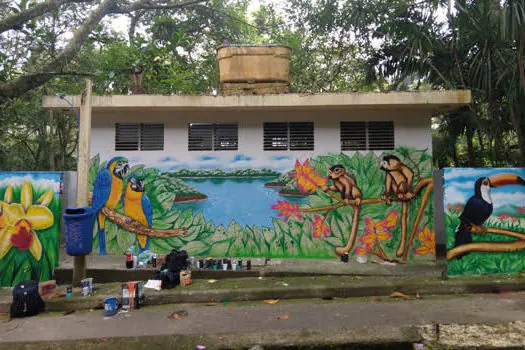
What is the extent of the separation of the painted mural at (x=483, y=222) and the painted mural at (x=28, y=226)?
253 inches

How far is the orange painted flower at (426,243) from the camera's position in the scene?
24.7 ft

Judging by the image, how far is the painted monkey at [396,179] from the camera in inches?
300

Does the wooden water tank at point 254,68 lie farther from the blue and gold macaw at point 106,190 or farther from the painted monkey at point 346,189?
the blue and gold macaw at point 106,190

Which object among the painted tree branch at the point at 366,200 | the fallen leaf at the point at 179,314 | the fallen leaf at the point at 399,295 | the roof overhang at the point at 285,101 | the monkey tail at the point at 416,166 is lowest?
the fallen leaf at the point at 179,314

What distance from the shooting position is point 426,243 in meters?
7.52

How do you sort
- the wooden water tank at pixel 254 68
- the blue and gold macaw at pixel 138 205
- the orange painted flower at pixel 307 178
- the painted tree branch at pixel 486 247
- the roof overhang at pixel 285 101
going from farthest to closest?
the blue and gold macaw at pixel 138 205
the orange painted flower at pixel 307 178
the wooden water tank at pixel 254 68
the roof overhang at pixel 285 101
the painted tree branch at pixel 486 247

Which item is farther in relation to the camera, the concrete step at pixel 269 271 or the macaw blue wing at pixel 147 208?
the macaw blue wing at pixel 147 208

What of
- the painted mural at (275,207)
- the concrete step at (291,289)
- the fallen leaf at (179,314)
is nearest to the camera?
the fallen leaf at (179,314)

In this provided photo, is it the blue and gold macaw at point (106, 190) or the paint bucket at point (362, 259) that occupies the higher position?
the blue and gold macaw at point (106, 190)

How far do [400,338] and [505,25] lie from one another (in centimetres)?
501

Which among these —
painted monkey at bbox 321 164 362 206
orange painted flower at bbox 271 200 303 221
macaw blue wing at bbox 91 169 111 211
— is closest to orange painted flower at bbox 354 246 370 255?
painted monkey at bbox 321 164 362 206

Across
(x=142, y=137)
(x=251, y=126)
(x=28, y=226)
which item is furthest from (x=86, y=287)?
(x=251, y=126)

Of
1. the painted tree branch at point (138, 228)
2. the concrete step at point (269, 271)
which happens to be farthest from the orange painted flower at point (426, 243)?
the painted tree branch at point (138, 228)

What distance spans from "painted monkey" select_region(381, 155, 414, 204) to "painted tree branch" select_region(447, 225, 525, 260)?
1.50m
